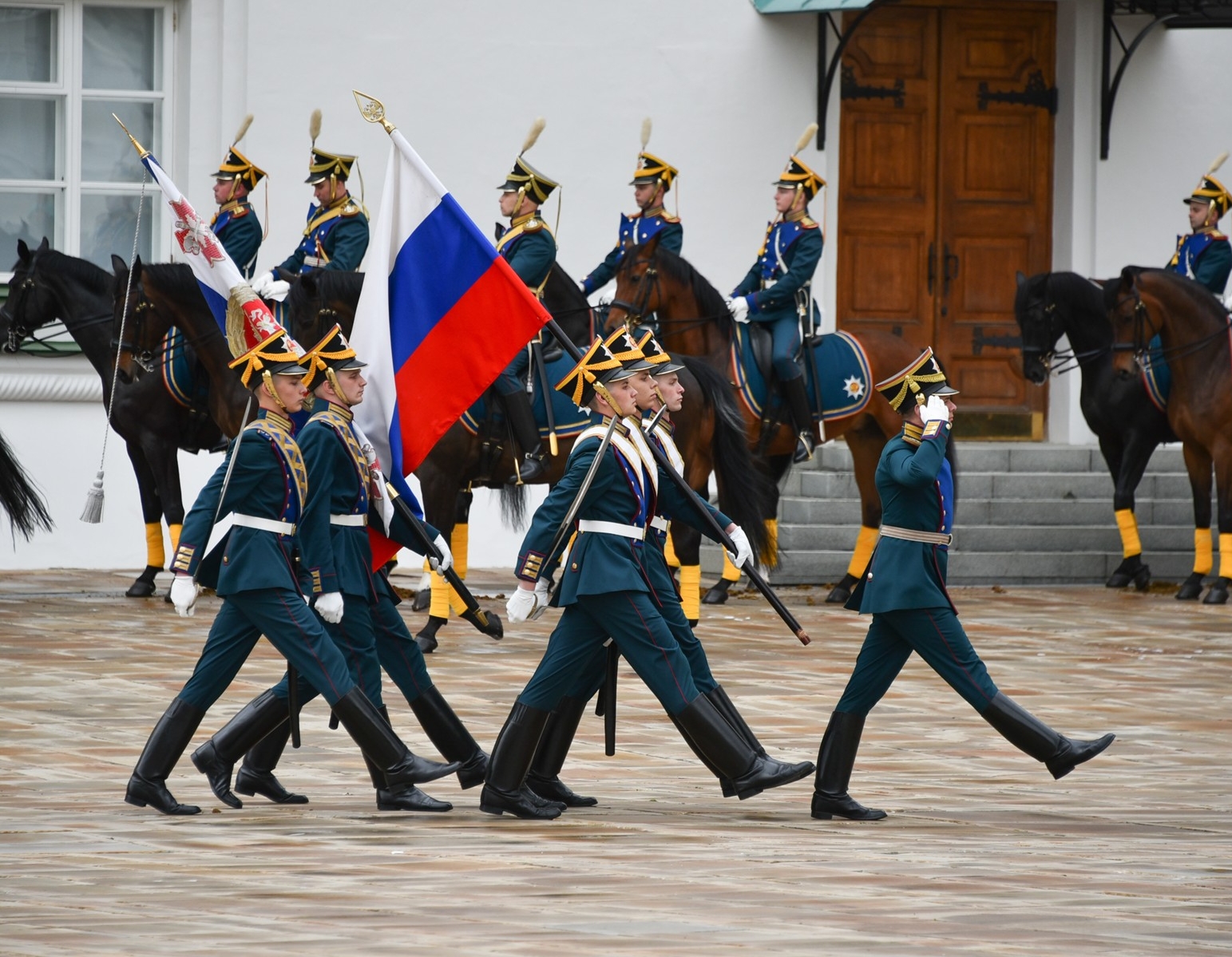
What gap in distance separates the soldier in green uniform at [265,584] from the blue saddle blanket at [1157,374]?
922 cm

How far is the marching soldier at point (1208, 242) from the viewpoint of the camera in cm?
1622

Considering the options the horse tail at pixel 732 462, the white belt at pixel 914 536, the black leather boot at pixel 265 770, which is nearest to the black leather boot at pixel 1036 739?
the white belt at pixel 914 536

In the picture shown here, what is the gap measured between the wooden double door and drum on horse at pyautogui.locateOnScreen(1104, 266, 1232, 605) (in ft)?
8.16

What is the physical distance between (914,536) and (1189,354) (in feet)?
26.7

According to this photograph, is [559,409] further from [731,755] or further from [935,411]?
[731,755]

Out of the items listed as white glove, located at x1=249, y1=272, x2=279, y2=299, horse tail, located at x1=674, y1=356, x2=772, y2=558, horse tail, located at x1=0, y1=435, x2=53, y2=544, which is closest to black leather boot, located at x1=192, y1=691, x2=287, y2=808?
horse tail, located at x1=674, y1=356, x2=772, y2=558

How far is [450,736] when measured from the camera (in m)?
7.98

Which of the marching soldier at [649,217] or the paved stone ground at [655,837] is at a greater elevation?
the marching soldier at [649,217]

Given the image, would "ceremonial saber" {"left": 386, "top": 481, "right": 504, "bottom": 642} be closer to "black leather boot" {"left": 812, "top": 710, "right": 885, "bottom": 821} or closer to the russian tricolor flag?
the russian tricolor flag

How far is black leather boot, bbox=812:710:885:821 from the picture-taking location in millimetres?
7645

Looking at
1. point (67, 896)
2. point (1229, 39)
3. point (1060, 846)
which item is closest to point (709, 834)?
point (1060, 846)

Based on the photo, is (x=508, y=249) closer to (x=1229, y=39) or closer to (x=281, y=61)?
(x=281, y=61)

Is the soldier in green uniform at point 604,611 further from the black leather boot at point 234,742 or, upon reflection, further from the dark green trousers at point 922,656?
the black leather boot at point 234,742

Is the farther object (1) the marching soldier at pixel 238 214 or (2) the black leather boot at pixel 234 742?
(1) the marching soldier at pixel 238 214
